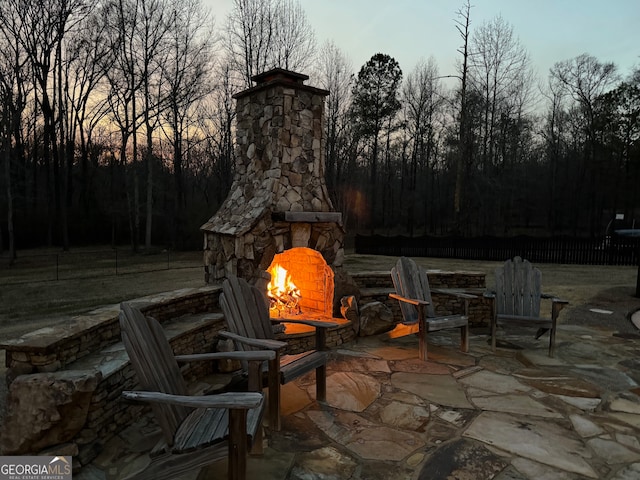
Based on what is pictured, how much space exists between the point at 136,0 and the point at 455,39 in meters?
13.5

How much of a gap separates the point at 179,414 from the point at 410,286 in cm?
315

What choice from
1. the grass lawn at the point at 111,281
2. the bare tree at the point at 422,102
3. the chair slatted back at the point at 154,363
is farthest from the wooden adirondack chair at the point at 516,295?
the bare tree at the point at 422,102

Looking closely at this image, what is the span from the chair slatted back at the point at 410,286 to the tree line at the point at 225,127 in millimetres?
12153

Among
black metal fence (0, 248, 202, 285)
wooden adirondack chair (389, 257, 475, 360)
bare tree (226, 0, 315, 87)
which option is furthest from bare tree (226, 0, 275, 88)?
wooden adirondack chair (389, 257, 475, 360)

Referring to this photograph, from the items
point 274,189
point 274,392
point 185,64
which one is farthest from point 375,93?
point 274,392

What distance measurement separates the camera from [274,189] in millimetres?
4812

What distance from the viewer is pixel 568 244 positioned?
1271cm

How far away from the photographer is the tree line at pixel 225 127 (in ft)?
53.3

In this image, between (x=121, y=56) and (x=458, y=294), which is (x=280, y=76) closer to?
(x=458, y=294)

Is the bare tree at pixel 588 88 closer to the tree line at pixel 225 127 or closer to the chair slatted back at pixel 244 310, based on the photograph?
the tree line at pixel 225 127

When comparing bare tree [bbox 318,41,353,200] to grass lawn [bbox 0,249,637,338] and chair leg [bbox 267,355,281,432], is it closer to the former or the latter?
grass lawn [bbox 0,249,637,338]

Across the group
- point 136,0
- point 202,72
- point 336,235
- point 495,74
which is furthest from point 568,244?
point 136,0

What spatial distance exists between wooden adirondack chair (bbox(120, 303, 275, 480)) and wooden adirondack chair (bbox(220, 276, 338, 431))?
1.51 ft

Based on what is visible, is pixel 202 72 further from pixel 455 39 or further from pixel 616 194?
pixel 616 194
